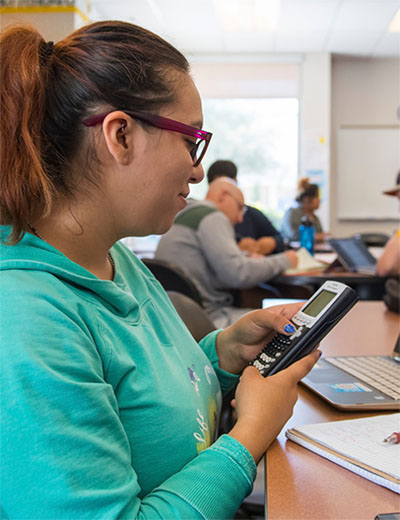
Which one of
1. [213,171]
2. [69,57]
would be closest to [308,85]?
[213,171]

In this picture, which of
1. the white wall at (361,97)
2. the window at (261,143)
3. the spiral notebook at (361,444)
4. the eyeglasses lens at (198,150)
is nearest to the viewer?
the spiral notebook at (361,444)

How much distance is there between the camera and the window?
7137 mm

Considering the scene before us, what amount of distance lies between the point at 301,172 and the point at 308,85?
109 centimetres

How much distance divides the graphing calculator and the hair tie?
1.63ft

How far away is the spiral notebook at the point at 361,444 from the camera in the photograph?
58cm

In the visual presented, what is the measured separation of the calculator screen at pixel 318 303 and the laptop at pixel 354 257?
5.92ft

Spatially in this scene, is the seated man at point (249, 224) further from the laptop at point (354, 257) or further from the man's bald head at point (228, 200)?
the laptop at point (354, 257)

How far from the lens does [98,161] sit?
2.18 feet

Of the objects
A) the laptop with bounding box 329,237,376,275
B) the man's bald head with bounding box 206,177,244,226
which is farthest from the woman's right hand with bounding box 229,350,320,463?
the man's bald head with bounding box 206,177,244,226

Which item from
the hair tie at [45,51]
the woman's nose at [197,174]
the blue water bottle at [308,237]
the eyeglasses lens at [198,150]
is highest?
the hair tie at [45,51]

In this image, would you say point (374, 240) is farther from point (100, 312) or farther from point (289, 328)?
point (100, 312)

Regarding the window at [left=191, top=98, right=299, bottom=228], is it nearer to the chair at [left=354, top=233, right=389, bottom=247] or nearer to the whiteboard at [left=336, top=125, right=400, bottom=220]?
the whiteboard at [left=336, top=125, right=400, bottom=220]

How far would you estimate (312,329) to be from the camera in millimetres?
781

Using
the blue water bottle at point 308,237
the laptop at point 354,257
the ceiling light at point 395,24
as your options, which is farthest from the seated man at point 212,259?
the ceiling light at point 395,24
